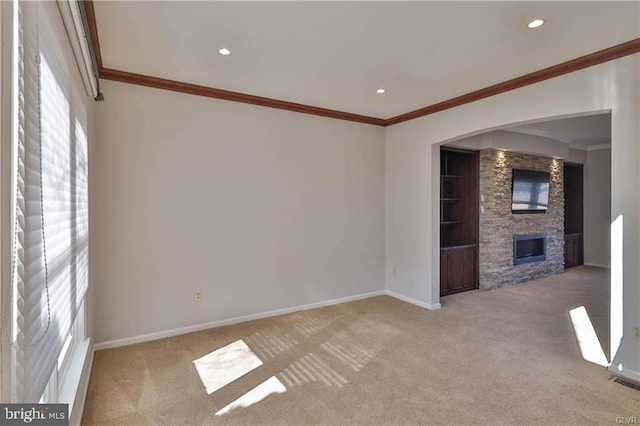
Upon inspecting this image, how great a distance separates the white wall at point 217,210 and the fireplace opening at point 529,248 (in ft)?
9.44

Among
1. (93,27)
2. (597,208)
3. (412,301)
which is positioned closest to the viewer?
(93,27)

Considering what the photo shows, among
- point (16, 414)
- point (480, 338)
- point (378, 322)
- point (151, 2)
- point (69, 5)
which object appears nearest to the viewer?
point (16, 414)

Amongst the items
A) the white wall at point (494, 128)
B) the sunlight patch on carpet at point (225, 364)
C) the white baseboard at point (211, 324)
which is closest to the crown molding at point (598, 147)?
the white wall at point (494, 128)

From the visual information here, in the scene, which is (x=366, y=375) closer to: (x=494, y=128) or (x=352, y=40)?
(x=352, y=40)

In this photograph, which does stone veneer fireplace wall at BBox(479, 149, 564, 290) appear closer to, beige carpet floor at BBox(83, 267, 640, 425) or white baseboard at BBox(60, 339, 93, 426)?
beige carpet floor at BBox(83, 267, 640, 425)

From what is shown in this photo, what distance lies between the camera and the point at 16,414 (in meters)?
0.96

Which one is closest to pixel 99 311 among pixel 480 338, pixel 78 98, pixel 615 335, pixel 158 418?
pixel 158 418

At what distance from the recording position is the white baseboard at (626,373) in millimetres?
2609

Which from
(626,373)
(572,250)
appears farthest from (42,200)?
(572,250)

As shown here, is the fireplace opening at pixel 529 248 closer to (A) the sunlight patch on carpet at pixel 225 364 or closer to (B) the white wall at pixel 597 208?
(B) the white wall at pixel 597 208

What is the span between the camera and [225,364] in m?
2.86

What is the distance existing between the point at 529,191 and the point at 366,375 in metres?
5.03

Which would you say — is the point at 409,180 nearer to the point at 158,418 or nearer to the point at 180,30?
the point at 180,30

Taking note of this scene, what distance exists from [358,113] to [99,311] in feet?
12.6
